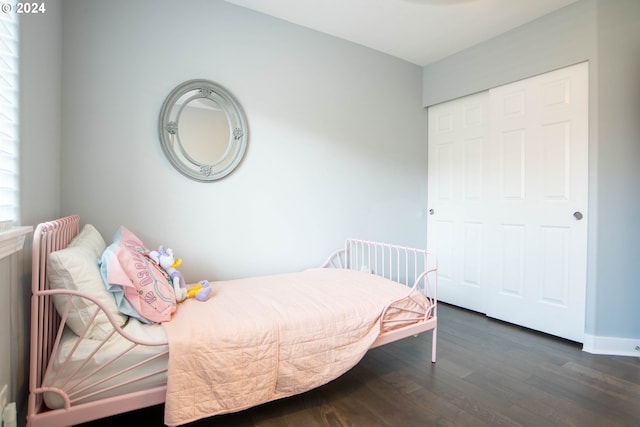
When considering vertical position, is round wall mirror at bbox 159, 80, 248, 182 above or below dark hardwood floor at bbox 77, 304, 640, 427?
above

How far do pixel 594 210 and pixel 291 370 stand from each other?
228 cm

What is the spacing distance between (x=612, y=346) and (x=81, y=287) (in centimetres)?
308

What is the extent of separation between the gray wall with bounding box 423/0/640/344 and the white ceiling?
28 cm

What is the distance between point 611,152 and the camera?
212 cm

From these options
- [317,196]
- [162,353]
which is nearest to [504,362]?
→ [317,196]

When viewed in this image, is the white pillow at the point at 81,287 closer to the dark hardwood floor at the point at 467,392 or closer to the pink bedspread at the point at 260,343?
the pink bedspread at the point at 260,343

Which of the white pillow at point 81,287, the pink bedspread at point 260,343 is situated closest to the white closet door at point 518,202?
the pink bedspread at point 260,343

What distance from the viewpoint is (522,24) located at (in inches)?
98.2

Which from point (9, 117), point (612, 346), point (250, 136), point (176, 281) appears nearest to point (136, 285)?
point (176, 281)

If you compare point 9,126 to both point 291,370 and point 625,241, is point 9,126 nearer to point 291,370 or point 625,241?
point 291,370

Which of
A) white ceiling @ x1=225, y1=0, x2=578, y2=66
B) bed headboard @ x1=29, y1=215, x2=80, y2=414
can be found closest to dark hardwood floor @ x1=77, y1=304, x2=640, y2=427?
bed headboard @ x1=29, y1=215, x2=80, y2=414

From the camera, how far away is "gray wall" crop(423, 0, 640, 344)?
207cm

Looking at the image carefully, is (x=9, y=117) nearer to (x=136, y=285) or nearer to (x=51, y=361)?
(x=136, y=285)

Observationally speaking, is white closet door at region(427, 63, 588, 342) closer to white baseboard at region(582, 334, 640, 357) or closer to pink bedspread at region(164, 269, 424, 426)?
white baseboard at region(582, 334, 640, 357)
